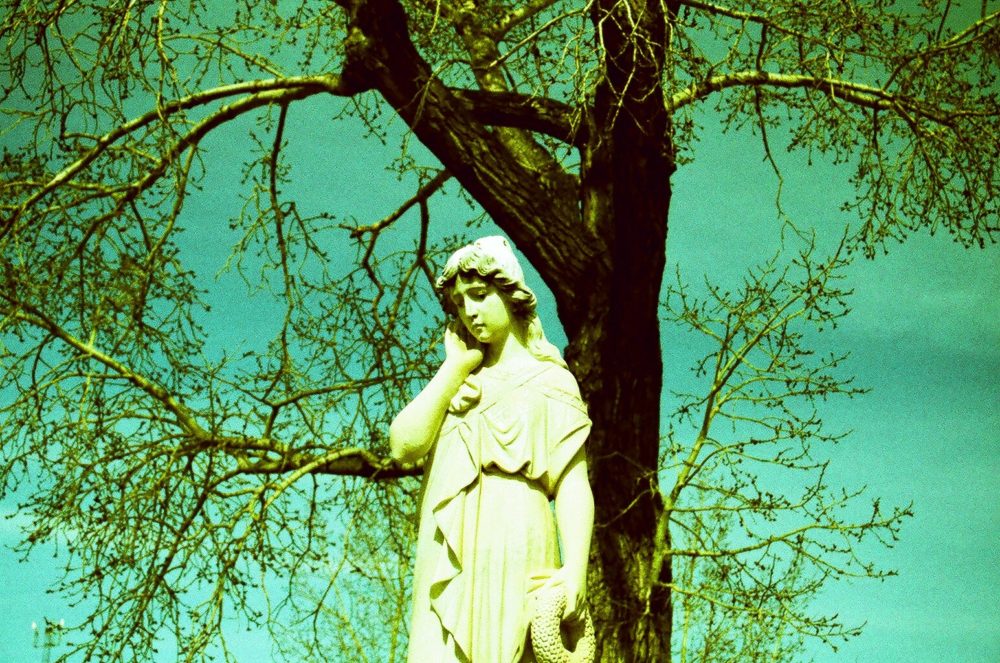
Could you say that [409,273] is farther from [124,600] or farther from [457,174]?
[124,600]

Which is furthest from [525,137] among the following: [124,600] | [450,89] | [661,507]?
[124,600]

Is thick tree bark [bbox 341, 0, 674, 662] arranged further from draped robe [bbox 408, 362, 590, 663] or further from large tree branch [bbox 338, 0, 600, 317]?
draped robe [bbox 408, 362, 590, 663]

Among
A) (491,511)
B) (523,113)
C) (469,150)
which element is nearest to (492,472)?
(491,511)

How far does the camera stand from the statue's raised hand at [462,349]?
509cm

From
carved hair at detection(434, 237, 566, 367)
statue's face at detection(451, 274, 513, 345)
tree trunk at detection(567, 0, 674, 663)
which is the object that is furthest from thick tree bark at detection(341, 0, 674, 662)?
statue's face at detection(451, 274, 513, 345)

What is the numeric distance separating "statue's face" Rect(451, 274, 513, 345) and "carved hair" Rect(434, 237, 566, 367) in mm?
23

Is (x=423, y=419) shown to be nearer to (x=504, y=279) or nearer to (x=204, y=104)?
(x=504, y=279)

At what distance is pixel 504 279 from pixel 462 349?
1.04ft

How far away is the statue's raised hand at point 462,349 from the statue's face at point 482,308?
6cm

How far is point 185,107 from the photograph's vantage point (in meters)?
8.91

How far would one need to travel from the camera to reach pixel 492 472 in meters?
4.88

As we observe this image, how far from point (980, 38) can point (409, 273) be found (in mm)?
4465

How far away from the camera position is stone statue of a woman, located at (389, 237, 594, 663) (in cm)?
466

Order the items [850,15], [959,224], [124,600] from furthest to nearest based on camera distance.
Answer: [959,224], [850,15], [124,600]
